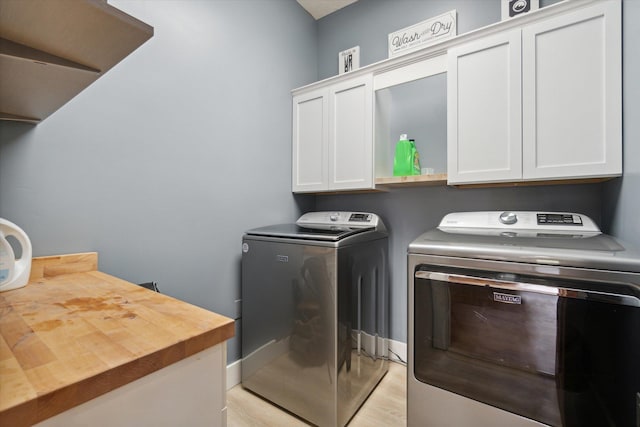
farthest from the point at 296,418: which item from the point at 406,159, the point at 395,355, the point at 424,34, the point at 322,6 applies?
the point at 322,6

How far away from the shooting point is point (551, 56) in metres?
1.39

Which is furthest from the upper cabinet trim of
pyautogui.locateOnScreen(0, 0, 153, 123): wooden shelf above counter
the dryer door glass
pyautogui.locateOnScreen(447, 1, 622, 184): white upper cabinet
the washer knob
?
pyautogui.locateOnScreen(0, 0, 153, 123): wooden shelf above counter

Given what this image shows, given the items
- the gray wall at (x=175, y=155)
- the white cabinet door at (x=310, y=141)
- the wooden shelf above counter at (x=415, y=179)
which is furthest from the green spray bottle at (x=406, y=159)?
the gray wall at (x=175, y=155)

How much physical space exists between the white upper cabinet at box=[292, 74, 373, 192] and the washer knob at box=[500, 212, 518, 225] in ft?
2.56

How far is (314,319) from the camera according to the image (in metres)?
1.56

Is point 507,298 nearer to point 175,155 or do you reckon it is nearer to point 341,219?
point 341,219

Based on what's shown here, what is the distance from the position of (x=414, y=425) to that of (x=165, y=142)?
183 cm

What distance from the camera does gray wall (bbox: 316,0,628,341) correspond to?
159 cm

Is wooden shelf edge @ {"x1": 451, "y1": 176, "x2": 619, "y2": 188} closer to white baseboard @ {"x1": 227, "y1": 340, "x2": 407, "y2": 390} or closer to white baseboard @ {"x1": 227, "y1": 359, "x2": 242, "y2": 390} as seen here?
white baseboard @ {"x1": 227, "y1": 340, "x2": 407, "y2": 390}

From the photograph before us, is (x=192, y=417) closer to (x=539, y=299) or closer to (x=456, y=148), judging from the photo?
(x=539, y=299)

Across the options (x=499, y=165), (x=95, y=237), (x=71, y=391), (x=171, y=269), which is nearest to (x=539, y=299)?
(x=499, y=165)

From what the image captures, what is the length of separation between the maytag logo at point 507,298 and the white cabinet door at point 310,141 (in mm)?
1306

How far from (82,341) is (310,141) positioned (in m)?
1.91

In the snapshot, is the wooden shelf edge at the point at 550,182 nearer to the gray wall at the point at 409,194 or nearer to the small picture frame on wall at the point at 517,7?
the gray wall at the point at 409,194
